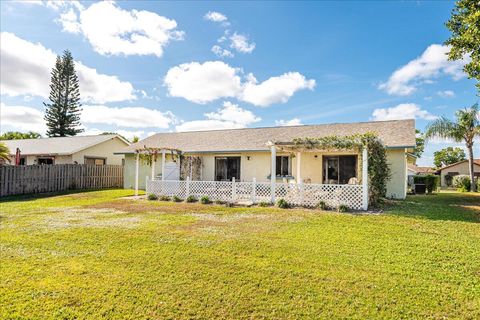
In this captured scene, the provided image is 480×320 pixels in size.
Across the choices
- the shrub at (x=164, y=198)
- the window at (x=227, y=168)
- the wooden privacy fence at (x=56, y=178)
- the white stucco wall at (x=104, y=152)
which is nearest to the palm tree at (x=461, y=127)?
the window at (x=227, y=168)

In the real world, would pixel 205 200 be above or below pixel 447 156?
below

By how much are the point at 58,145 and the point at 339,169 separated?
976 inches

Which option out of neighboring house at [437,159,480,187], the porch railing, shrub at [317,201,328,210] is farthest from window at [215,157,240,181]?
neighboring house at [437,159,480,187]

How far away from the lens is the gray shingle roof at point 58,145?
24234 millimetres

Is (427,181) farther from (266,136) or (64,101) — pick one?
(64,101)

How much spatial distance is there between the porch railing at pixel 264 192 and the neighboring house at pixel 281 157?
2.04 m

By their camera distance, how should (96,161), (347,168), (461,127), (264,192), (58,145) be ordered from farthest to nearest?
1. (58,145)
2. (96,161)
3. (461,127)
4. (347,168)
5. (264,192)

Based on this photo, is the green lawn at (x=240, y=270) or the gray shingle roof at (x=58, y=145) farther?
the gray shingle roof at (x=58, y=145)

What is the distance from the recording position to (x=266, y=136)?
64.7 ft

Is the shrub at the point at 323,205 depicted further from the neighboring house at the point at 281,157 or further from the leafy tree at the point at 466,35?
the leafy tree at the point at 466,35

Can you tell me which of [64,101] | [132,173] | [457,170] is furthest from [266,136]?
[457,170]

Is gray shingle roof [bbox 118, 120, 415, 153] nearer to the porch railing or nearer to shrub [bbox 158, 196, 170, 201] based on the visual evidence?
the porch railing

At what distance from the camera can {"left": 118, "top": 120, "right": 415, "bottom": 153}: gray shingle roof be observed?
16.0 metres

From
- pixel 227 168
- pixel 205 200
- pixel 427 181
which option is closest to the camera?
pixel 205 200
